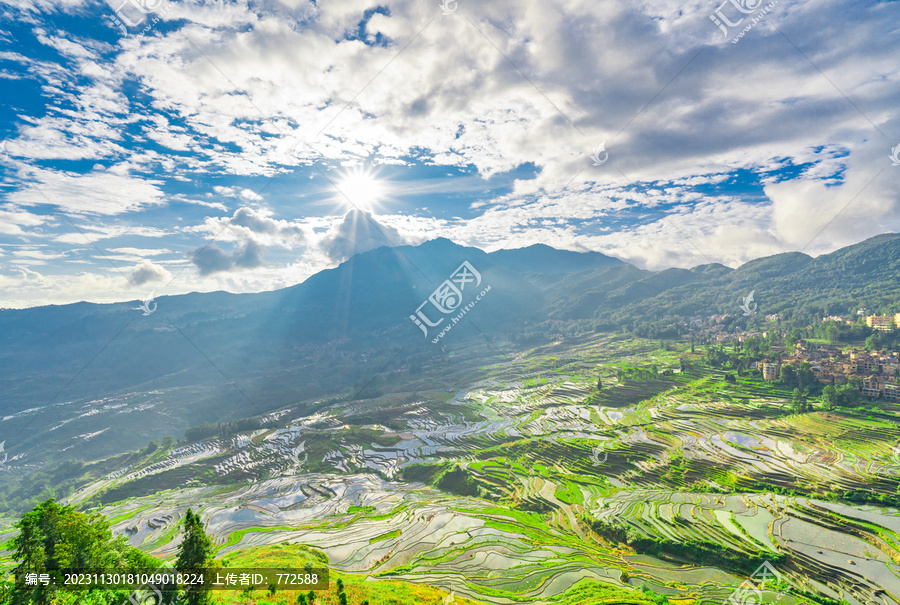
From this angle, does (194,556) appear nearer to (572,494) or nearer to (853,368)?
(572,494)

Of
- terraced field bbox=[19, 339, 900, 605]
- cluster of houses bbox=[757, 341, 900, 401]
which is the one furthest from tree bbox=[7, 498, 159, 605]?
cluster of houses bbox=[757, 341, 900, 401]

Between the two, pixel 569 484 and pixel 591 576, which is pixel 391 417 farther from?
pixel 591 576

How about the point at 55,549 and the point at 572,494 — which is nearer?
the point at 55,549

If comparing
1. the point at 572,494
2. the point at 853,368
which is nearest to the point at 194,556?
the point at 572,494

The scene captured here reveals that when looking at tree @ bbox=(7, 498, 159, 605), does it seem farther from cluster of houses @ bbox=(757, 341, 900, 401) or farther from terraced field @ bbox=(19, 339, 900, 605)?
cluster of houses @ bbox=(757, 341, 900, 401)

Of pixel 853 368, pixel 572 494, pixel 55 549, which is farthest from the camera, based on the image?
pixel 853 368
